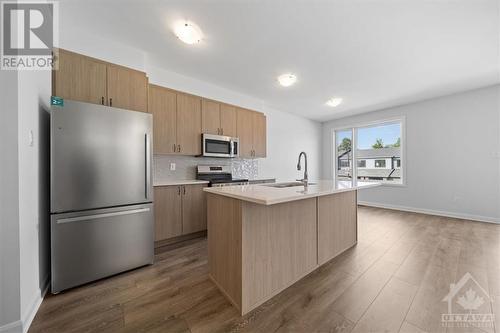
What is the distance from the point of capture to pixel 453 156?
4.12m

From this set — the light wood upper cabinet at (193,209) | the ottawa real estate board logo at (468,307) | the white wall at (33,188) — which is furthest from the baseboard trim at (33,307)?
the ottawa real estate board logo at (468,307)

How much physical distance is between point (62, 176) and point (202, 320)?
171 centimetres

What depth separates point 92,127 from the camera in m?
1.89

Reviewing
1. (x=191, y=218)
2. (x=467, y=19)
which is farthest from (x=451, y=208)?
(x=191, y=218)

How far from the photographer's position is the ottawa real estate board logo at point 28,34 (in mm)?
1299

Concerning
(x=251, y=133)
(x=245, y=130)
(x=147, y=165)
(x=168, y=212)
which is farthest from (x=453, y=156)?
(x=147, y=165)

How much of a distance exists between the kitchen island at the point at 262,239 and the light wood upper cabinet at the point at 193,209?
1098 millimetres

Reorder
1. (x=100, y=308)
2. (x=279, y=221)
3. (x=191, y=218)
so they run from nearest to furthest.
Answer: (x=100, y=308) → (x=279, y=221) → (x=191, y=218)

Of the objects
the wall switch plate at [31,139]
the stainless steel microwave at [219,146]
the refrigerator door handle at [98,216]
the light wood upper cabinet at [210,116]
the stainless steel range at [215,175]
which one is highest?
the light wood upper cabinet at [210,116]

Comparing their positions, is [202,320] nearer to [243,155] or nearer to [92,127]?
[92,127]

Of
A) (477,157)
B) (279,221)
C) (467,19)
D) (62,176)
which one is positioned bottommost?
(279,221)

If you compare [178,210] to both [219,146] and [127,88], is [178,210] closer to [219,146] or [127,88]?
[219,146]

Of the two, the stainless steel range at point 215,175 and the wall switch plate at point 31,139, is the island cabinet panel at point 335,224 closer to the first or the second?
the stainless steel range at point 215,175

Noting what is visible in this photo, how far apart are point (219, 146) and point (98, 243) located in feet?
7.19
